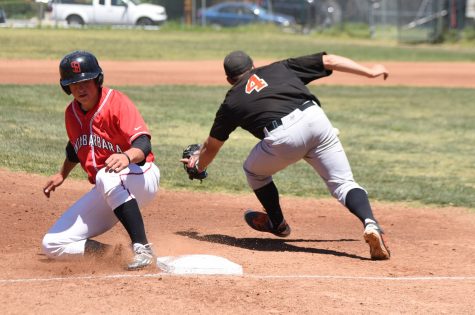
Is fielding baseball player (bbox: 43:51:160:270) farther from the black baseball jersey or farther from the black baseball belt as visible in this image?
the black baseball belt

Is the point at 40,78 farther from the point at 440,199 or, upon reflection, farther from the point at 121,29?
the point at 121,29

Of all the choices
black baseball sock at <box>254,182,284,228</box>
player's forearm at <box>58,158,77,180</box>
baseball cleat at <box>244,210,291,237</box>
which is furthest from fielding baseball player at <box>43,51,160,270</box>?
baseball cleat at <box>244,210,291,237</box>

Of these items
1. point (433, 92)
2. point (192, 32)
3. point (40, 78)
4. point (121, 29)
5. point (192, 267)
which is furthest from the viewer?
point (192, 32)

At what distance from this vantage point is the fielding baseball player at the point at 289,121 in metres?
6.53

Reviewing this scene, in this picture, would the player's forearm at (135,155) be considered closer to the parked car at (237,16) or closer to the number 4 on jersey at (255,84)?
the number 4 on jersey at (255,84)

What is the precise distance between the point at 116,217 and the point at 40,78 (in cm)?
1322

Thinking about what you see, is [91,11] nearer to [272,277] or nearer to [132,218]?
[132,218]

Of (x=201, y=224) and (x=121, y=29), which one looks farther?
(x=121, y=29)

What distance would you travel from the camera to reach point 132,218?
19.1ft

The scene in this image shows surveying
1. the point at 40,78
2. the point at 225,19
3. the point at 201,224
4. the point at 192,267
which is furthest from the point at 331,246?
the point at 225,19

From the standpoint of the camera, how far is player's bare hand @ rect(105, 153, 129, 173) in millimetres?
5383

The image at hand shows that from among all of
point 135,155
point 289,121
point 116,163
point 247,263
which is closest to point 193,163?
point 289,121

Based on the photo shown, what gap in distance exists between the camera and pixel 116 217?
610 centimetres

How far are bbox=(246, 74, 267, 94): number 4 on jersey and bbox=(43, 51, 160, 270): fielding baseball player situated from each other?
99 cm
